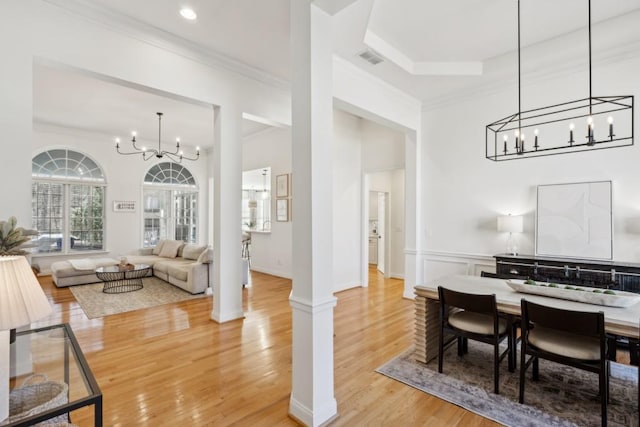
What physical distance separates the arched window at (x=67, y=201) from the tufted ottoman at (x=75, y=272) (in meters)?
1.54

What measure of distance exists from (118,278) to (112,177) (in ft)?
10.2

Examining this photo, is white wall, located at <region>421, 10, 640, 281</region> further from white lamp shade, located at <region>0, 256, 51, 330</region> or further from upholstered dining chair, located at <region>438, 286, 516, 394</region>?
white lamp shade, located at <region>0, 256, 51, 330</region>

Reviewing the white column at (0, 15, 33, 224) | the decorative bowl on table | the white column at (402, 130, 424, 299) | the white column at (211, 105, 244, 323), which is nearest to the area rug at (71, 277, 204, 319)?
the white column at (211, 105, 244, 323)

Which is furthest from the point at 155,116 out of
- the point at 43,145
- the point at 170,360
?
the point at 170,360

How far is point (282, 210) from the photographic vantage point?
6863 mm

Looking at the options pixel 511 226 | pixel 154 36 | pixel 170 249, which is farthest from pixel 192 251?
pixel 511 226

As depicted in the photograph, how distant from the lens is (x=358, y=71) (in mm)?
3994

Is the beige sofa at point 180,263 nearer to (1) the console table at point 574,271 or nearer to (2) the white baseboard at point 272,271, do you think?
(2) the white baseboard at point 272,271

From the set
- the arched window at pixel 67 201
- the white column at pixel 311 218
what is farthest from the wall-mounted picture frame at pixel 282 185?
the white column at pixel 311 218

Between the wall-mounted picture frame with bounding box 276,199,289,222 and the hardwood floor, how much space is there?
2364mm

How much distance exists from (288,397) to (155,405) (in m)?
0.97

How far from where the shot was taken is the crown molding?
2.80 meters

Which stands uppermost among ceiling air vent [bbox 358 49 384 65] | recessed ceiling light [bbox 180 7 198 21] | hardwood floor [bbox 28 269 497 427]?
recessed ceiling light [bbox 180 7 198 21]

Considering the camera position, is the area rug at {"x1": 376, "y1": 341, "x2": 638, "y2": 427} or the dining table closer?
the area rug at {"x1": 376, "y1": 341, "x2": 638, "y2": 427}
